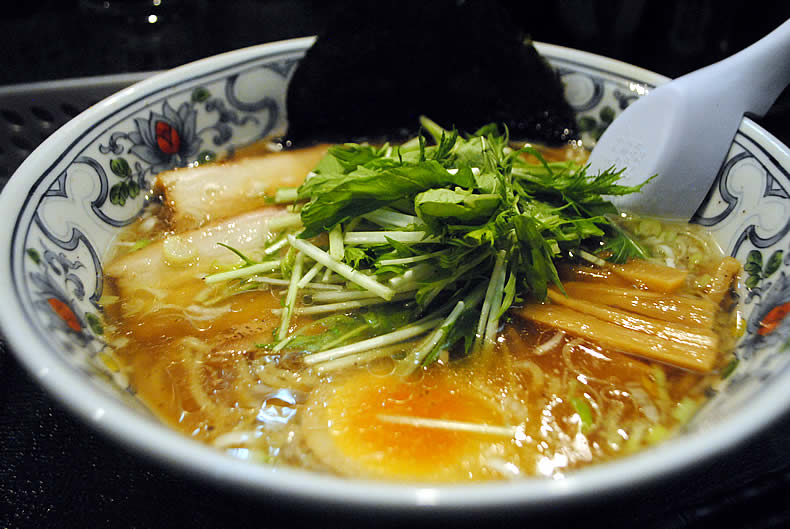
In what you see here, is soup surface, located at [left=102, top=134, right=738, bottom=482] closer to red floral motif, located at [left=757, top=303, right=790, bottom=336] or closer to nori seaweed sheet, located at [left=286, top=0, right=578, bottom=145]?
red floral motif, located at [left=757, top=303, right=790, bottom=336]

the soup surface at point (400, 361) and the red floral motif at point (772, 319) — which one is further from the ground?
the red floral motif at point (772, 319)

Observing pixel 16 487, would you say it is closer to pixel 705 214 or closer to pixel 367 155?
pixel 367 155

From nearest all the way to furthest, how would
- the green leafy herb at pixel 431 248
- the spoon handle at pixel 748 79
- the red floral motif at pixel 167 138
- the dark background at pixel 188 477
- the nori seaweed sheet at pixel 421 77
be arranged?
the dark background at pixel 188 477, the green leafy herb at pixel 431 248, the spoon handle at pixel 748 79, the red floral motif at pixel 167 138, the nori seaweed sheet at pixel 421 77

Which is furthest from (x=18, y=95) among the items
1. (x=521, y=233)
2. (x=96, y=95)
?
(x=521, y=233)

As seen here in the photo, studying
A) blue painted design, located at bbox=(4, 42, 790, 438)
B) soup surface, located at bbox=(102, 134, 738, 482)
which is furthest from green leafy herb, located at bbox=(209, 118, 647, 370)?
blue painted design, located at bbox=(4, 42, 790, 438)

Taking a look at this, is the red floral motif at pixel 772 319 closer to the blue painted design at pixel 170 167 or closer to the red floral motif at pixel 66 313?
the blue painted design at pixel 170 167

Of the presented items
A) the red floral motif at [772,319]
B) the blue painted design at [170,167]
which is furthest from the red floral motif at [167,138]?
the red floral motif at [772,319]
